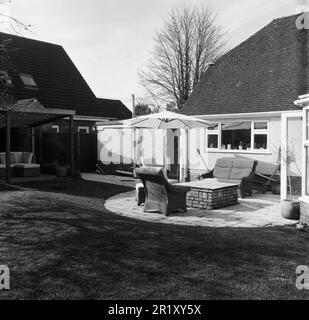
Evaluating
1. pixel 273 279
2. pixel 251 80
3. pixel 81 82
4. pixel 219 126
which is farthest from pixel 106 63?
pixel 81 82

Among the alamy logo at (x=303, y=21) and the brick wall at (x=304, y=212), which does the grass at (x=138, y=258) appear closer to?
the brick wall at (x=304, y=212)

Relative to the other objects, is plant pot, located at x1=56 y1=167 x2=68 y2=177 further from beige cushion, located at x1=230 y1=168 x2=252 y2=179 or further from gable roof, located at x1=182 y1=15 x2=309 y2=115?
beige cushion, located at x1=230 y1=168 x2=252 y2=179

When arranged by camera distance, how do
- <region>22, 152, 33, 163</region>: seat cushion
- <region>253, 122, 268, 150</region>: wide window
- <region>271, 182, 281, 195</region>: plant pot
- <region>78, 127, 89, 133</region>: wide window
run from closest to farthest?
<region>271, 182, 281, 195</region>: plant pot, <region>253, 122, 268, 150</region>: wide window, <region>22, 152, 33, 163</region>: seat cushion, <region>78, 127, 89, 133</region>: wide window

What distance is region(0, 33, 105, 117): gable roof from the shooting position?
67.7 feet

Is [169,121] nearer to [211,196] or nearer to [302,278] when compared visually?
[211,196]

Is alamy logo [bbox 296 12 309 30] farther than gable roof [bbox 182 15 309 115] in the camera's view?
Yes

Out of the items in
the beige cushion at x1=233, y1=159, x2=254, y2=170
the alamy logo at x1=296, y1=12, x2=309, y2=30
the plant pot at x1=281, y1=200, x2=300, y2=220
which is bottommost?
the plant pot at x1=281, y1=200, x2=300, y2=220

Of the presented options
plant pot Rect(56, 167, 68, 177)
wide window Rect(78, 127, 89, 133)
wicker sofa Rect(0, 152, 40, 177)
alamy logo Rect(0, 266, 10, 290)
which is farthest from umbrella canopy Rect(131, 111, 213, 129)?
wide window Rect(78, 127, 89, 133)

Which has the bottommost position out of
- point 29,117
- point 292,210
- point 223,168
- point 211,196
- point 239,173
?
point 292,210

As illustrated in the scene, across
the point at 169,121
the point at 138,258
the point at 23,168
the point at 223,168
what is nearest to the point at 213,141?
the point at 223,168

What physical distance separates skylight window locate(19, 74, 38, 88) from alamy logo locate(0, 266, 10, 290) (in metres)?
17.2

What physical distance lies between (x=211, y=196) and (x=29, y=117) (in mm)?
9905

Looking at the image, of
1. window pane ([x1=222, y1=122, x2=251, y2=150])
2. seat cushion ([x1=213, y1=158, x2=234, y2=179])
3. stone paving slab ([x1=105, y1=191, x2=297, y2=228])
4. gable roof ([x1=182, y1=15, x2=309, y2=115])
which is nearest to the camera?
stone paving slab ([x1=105, y1=191, x2=297, y2=228])

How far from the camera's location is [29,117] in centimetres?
1656
